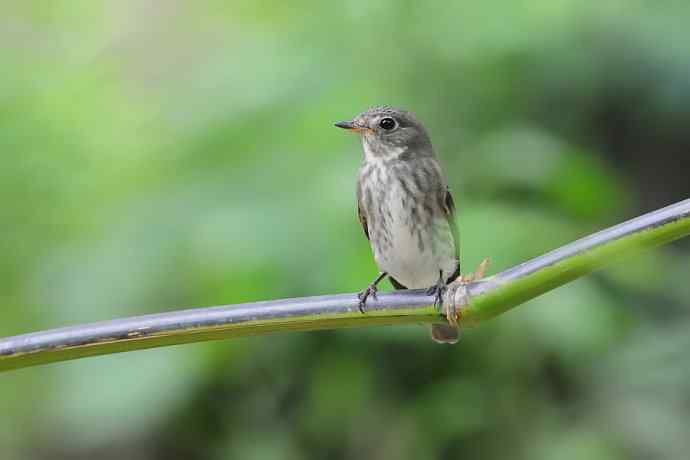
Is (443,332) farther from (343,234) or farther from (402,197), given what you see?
(343,234)

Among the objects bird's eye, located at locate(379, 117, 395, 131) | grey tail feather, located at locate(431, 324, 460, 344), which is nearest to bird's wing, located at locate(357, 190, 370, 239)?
bird's eye, located at locate(379, 117, 395, 131)

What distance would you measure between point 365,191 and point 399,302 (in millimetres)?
1688

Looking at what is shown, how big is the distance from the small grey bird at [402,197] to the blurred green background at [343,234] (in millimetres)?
172

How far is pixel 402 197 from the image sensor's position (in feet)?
9.46

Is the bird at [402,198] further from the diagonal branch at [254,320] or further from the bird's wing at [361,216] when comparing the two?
the diagonal branch at [254,320]

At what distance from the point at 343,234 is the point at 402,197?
43 cm

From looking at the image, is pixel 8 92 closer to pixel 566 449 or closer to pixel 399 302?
pixel 566 449

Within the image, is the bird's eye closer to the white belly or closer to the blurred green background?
the white belly

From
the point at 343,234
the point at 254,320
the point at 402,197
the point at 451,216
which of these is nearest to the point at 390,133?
the point at 402,197

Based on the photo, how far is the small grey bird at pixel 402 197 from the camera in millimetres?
2891

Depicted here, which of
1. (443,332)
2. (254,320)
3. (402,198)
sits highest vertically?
(254,320)

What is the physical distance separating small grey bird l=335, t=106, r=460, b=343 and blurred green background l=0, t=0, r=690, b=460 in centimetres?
17

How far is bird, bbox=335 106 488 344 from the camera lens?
2891 mm

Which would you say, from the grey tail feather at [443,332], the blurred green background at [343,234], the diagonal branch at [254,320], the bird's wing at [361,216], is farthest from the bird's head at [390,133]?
the diagonal branch at [254,320]
